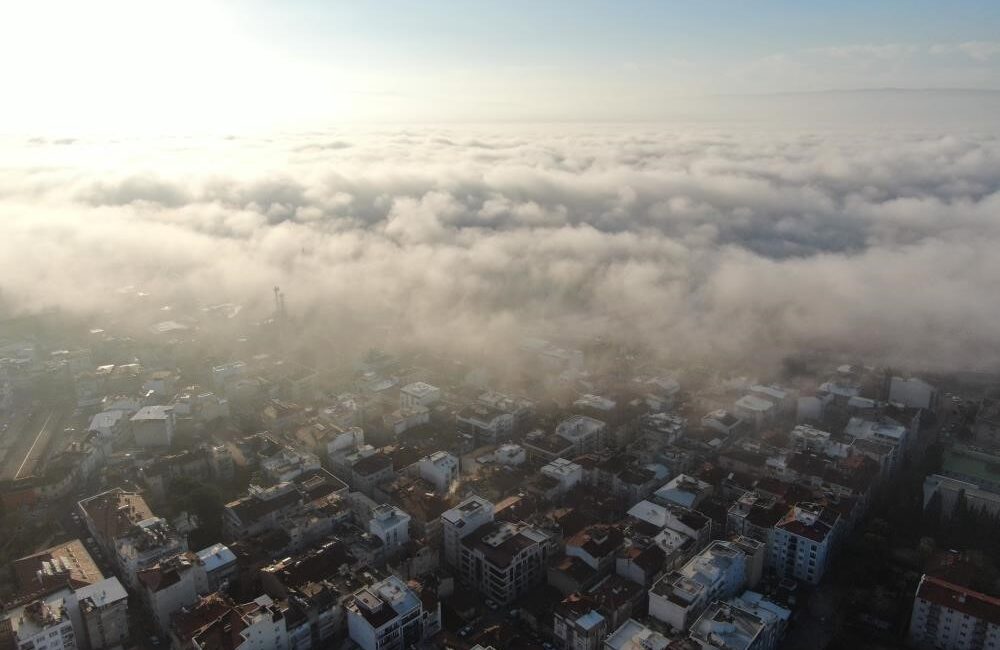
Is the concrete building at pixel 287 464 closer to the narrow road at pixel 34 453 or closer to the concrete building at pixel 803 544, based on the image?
the narrow road at pixel 34 453

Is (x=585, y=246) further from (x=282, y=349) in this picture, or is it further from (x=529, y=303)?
(x=282, y=349)

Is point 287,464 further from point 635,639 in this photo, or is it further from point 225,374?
point 635,639

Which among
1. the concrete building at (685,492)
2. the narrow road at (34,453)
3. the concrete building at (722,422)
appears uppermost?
the concrete building at (685,492)

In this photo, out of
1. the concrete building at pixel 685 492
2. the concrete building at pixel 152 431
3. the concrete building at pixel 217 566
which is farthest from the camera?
the concrete building at pixel 152 431

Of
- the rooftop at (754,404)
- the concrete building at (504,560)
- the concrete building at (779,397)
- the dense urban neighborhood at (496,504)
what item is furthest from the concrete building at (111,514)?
the concrete building at (779,397)

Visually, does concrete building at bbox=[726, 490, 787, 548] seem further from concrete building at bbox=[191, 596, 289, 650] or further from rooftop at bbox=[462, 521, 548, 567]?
concrete building at bbox=[191, 596, 289, 650]

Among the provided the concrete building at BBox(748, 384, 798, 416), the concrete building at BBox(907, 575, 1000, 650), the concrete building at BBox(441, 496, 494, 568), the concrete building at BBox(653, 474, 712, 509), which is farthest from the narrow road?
the concrete building at BBox(748, 384, 798, 416)

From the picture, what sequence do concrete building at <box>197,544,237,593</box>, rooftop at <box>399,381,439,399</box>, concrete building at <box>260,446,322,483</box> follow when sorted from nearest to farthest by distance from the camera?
concrete building at <box>197,544,237,593</box> → concrete building at <box>260,446,322,483</box> → rooftop at <box>399,381,439,399</box>
